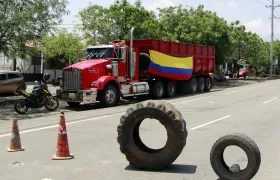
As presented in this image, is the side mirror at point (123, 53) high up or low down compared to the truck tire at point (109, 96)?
up

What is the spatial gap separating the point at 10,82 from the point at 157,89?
7.99 meters

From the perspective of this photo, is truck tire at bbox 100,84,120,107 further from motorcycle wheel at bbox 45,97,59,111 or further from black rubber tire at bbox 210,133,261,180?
black rubber tire at bbox 210,133,261,180

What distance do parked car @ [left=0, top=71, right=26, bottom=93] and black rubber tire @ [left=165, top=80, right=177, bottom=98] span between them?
808 centimetres

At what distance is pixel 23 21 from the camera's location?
17.8 meters

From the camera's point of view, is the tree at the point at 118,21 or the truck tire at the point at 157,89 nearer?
the truck tire at the point at 157,89

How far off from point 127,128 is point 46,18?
13460 mm

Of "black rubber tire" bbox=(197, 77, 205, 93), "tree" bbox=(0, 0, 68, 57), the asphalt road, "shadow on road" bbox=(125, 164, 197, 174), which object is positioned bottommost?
"shadow on road" bbox=(125, 164, 197, 174)

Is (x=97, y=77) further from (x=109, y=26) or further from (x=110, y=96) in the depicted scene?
(x=109, y=26)

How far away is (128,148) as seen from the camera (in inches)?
283

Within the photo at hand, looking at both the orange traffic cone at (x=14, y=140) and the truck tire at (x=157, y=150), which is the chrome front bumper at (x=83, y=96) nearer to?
the orange traffic cone at (x=14, y=140)

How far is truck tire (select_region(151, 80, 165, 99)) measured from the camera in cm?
2348

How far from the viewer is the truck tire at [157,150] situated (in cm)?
696

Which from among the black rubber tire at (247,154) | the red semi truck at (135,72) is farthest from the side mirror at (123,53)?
the black rubber tire at (247,154)

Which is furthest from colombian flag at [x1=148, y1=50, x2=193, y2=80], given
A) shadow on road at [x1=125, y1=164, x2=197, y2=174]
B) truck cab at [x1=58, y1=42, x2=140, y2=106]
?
shadow on road at [x1=125, y1=164, x2=197, y2=174]
